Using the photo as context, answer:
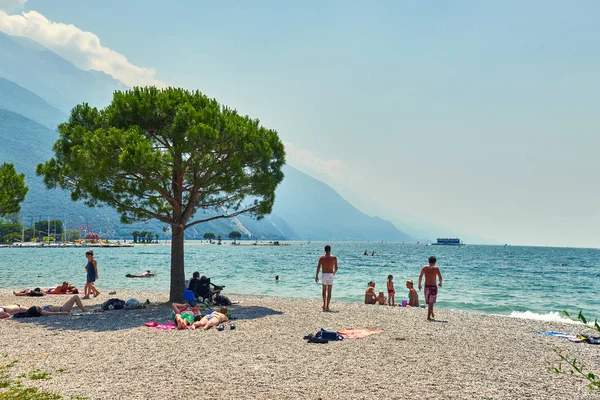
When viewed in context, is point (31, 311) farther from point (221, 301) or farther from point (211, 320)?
point (211, 320)

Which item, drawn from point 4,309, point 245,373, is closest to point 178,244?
point 4,309

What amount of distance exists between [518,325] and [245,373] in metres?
10.5

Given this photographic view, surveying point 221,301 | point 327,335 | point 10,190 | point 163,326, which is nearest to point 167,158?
point 163,326

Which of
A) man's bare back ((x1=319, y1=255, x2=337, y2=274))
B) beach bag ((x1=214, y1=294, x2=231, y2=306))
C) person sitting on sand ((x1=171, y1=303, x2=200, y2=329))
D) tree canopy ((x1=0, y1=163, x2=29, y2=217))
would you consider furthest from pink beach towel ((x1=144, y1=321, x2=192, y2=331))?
tree canopy ((x1=0, y1=163, x2=29, y2=217))

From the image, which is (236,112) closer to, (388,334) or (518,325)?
(388,334)

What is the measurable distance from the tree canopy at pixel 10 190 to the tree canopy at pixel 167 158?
597 cm

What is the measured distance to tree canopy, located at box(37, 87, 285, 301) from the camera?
1427 cm

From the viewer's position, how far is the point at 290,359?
29.0 ft

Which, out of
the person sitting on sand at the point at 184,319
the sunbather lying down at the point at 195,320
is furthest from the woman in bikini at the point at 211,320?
the person sitting on sand at the point at 184,319

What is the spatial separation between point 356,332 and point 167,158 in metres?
7.91

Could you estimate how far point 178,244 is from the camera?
1723 centimetres

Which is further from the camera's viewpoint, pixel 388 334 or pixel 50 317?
pixel 50 317

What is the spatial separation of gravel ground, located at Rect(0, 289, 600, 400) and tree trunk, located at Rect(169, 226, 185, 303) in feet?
9.14

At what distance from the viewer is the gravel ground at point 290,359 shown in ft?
22.5
